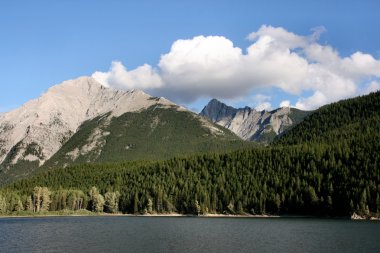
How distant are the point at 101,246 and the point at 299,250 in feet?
123

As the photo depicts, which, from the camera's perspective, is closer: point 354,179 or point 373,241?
point 373,241

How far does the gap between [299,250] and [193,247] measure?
19.7 meters

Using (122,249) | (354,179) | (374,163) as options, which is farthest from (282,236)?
(374,163)

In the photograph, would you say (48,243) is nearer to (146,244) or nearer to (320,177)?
(146,244)

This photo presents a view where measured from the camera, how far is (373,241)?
321ft

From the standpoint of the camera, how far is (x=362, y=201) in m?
172

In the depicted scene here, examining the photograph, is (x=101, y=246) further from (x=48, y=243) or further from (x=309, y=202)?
(x=309, y=202)

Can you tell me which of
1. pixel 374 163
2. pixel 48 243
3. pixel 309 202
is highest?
pixel 374 163

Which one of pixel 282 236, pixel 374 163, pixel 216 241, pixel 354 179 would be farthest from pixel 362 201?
pixel 216 241

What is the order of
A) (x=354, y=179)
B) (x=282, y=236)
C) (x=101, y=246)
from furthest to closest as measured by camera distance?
1. (x=354, y=179)
2. (x=282, y=236)
3. (x=101, y=246)

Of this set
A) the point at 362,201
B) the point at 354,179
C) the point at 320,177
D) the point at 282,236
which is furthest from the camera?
the point at 320,177

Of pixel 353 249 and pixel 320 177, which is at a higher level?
pixel 320 177

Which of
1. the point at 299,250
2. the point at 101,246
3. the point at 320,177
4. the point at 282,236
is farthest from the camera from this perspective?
the point at 320,177

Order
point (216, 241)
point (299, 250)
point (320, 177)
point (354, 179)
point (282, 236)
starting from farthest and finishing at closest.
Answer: point (320, 177)
point (354, 179)
point (282, 236)
point (216, 241)
point (299, 250)
